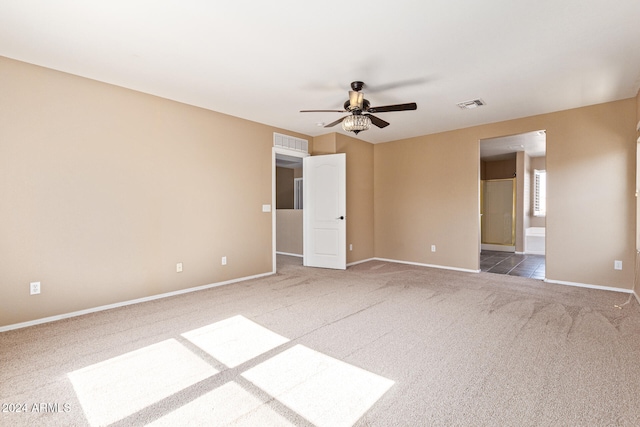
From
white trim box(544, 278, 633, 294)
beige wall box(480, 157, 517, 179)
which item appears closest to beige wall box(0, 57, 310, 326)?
white trim box(544, 278, 633, 294)

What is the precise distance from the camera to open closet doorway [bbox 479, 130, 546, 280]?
7.29m

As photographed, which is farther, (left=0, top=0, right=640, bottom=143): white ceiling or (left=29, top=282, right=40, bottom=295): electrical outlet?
(left=29, top=282, right=40, bottom=295): electrical outlet

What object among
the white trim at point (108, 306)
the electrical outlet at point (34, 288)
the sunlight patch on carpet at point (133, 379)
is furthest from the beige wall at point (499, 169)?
the electrical outlet at point (34, 288)

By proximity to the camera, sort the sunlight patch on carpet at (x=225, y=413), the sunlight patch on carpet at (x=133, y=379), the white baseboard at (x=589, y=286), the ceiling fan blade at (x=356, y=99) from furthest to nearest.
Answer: the white baseboard at (x=589, y=286) → the ceiling fan blade at (x=356, y=99) → the sunlight patch on carpet at (x=133, y=379) → the sunlight patch on carpet at (x=225, y=413)

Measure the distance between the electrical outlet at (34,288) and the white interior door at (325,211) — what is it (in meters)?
3.91

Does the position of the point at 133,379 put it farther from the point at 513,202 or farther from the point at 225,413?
the point at 513,202

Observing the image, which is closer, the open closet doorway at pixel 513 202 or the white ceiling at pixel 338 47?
the white ceiling at pixel 338 47

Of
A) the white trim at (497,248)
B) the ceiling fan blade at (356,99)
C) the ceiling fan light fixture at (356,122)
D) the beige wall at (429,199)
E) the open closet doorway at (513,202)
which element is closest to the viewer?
the ceiling fan blade at (356,99)

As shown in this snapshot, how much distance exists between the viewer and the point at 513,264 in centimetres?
625

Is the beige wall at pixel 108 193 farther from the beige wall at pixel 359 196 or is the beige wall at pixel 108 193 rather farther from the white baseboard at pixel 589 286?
the white baseboard at pixel 589 286

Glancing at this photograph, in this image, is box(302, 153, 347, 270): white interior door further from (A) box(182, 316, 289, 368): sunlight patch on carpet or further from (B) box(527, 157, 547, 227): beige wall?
(B) box(527, 157, 547, 227): beige wall

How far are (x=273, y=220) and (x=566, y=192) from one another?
15.2ft

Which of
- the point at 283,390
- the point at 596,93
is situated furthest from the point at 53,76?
the point at 596,93

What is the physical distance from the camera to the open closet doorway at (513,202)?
7.29 m
